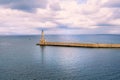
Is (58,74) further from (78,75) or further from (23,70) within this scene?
(23,70)

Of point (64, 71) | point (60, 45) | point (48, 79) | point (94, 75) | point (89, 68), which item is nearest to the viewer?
point (48, 79)

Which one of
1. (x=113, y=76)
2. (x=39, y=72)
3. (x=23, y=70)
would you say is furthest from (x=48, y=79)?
(x=113, y=76)

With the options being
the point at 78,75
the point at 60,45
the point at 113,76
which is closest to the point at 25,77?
the point at 78,75

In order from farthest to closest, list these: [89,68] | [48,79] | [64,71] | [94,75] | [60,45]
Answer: [60,45]
[89,68]
[64,71]
[94,75]
[48,79]

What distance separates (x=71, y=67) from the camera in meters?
64.1

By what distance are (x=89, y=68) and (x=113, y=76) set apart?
10973 mm

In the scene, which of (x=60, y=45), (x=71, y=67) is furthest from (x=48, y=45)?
(x=71, y=67)

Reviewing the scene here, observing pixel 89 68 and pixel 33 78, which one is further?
pixel 89 68

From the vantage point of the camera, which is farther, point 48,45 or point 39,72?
point 48,45

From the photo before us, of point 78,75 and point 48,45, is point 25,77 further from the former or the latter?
point 48,45

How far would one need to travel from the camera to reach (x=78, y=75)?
178 ft

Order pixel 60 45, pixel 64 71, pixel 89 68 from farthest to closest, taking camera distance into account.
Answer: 1. pixel 60 45
2. pixel 89 68
3. pixel 64 71

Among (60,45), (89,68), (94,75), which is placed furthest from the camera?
(60,45)

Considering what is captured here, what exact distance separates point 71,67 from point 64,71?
6248 mm
